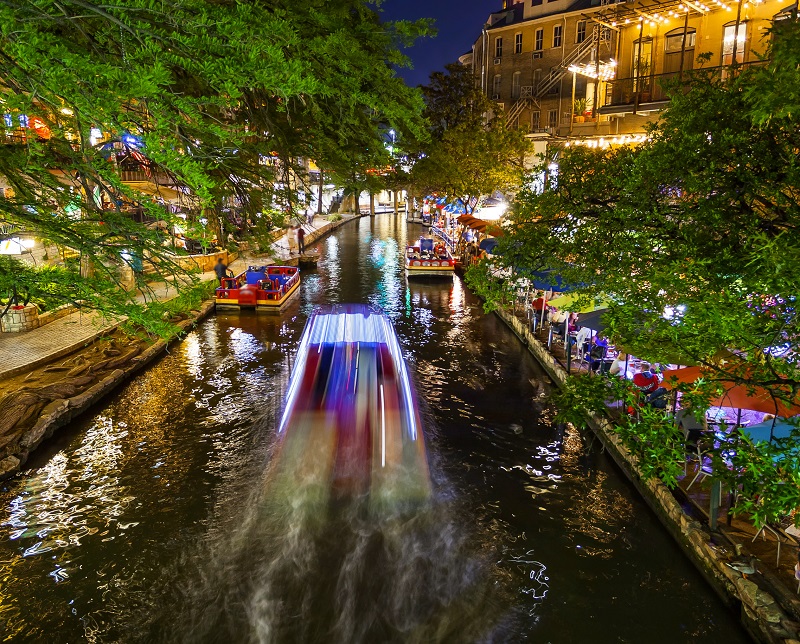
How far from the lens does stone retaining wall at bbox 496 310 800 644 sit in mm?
6656

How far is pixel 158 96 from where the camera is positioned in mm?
4359

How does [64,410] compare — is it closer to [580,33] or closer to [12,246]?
[12,246]

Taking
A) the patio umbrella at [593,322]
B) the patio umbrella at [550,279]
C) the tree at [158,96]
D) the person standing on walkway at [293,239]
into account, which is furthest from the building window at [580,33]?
the tree at [158,96]

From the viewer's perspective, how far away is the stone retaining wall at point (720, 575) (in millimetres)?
6656

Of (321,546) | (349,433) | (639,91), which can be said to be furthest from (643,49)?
(321,546)

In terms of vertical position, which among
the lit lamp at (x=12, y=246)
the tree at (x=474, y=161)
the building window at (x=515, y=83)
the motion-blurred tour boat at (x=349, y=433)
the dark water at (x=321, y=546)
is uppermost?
the building window at (x=515, y=83)

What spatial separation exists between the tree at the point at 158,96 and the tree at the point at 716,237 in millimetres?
3143

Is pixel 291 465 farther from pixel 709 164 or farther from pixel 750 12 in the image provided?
pixel 750 12

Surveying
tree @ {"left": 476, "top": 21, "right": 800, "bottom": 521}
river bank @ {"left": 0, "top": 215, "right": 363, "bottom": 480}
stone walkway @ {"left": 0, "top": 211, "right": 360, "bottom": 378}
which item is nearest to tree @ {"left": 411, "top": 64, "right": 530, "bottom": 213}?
stone walkway @ {"left": 0, "top": 211, "right": 360, "bottom": 378}

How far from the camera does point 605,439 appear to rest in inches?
483

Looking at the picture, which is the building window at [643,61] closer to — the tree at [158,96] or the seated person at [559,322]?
the seated person at [559,322]

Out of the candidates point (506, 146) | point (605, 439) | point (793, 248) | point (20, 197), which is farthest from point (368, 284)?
point (793, 248)

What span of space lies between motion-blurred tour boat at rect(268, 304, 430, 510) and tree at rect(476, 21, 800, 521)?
560cm

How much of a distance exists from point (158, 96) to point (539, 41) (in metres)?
47.5
